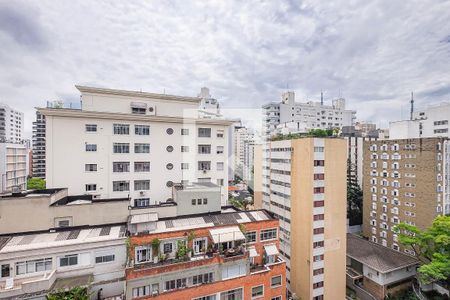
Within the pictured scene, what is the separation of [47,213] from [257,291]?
15712mm

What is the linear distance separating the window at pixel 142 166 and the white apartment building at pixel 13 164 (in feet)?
134

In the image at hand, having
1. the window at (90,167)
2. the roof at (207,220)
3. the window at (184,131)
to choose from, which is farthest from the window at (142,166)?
the roof at (207,220)

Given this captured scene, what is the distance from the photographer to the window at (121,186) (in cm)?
2038

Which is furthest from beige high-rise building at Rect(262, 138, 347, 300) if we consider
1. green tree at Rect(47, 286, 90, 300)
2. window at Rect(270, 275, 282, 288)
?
green tree at Rect(47, 286, 90, 300)

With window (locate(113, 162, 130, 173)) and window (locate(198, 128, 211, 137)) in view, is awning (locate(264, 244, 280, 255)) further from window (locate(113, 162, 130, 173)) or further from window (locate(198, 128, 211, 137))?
window (locate(113, 162, 130, 173))

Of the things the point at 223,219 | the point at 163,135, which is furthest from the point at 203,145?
the point at 223,219

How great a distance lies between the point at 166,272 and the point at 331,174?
19265mm

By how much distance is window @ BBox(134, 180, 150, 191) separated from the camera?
21.0 meters

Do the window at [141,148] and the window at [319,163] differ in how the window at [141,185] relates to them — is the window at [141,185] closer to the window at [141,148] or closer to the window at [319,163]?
the window at [141,148]

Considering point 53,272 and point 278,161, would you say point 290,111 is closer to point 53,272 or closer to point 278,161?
point 278,161

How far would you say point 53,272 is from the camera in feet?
40.6

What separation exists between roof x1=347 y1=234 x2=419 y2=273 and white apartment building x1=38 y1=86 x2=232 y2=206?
1989 centimetres

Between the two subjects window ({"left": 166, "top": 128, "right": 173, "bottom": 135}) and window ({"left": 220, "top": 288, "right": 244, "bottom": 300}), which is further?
window ({"left": 166, "top": 128, "right": 173, "bottom": 135})

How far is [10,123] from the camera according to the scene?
8038 centimetres
